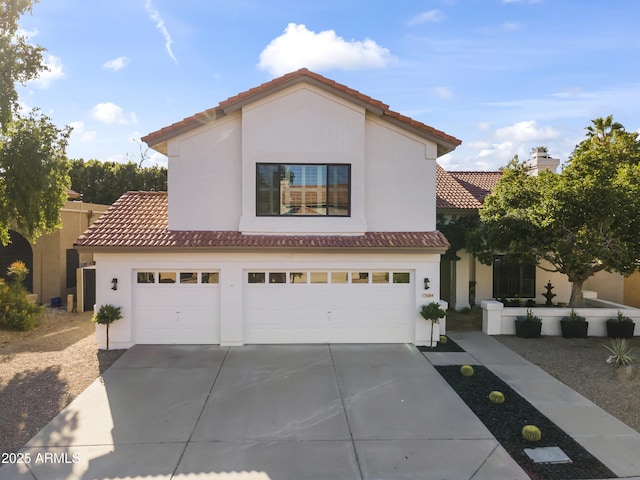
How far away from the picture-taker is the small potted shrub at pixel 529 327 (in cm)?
1282

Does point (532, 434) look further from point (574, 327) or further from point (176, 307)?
point (176, 307)

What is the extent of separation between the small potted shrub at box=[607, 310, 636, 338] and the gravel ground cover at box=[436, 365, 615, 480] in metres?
5.76

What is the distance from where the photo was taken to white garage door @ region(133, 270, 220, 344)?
11.7 meters

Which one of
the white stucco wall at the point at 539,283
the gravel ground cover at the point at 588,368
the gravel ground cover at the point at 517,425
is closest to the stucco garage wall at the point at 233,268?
the gravel ground cover at the point at 517,425

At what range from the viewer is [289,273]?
11.9 meters

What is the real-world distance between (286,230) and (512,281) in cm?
1028

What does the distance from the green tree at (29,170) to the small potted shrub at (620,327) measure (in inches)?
711

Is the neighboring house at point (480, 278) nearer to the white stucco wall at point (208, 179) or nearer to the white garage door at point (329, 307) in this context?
the white garage door at point (329, 307)

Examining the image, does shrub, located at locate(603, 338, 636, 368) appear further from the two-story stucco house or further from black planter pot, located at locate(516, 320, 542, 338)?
the two-story stucco house

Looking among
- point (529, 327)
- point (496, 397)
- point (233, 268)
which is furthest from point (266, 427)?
point (529, 327)

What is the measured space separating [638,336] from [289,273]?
10.9m

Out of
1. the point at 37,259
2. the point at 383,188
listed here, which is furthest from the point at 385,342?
the point at 37,259

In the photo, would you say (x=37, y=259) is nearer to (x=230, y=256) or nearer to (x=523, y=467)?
(x=230, y=256)

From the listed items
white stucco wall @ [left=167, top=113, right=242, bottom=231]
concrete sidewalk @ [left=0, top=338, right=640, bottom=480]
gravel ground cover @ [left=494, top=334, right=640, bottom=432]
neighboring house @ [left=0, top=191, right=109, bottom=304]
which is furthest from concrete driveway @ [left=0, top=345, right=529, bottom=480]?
neighboring house @ [left=0, top=191, right=109, bottom=304]
